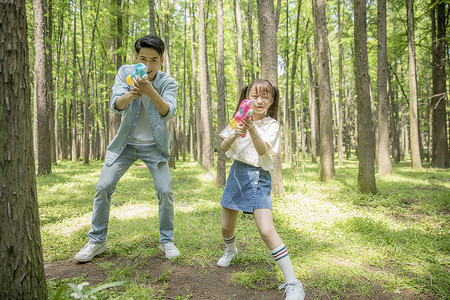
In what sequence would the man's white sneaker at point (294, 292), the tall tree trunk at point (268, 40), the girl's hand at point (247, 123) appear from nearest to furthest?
the man's white sneaker at point (294, 292)
the girl's hand at point (247, 123)
the tall tree trunk at point (268, 40)

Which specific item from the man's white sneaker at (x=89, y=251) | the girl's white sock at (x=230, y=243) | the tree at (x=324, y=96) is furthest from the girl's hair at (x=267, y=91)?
the tree at (x=324, y=96)

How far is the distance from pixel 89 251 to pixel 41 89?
966 centimetres

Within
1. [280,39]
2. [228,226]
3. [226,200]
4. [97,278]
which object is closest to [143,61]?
[226,200]

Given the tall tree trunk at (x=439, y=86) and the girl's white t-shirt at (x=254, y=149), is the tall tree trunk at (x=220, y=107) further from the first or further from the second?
the tall tree trunk at (x=439, y=86)

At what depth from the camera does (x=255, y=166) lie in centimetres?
271

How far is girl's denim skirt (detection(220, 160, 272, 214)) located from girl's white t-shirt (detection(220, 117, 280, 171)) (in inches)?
2.9

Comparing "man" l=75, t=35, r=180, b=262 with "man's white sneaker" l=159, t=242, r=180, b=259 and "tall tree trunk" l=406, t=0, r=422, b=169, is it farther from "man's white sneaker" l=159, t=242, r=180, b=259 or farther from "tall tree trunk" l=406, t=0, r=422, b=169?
"tall tree trunk" l=406, t=0, r=422, b=169

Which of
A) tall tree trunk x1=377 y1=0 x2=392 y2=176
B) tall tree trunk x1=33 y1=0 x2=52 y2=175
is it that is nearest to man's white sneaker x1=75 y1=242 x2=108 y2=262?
tall tree trunk x1=33 y1=0 x2=52 y2=175

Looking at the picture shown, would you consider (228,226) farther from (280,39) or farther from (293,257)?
(280,39)

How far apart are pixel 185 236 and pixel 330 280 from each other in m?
2.03

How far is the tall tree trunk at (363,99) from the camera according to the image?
21.7ft

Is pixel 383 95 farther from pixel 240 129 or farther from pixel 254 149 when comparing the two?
pixel 240 129

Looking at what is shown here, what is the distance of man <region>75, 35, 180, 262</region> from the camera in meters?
3.02

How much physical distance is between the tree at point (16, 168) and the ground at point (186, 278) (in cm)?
95
